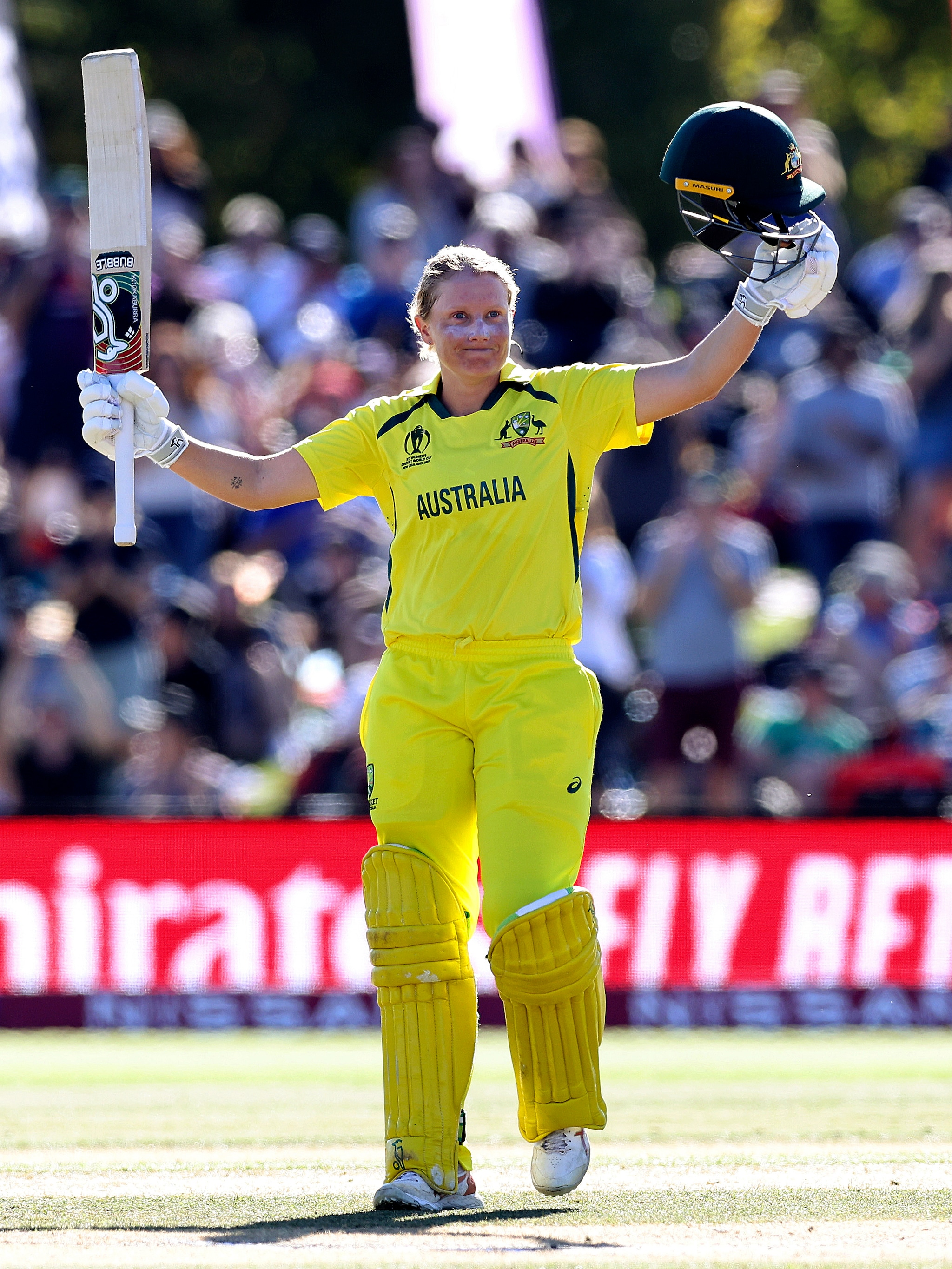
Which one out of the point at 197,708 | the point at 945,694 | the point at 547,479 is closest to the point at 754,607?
the point at 945,694

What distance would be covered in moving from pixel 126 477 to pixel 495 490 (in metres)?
A: 1.00

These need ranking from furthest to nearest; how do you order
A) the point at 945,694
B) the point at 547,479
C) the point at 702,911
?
1. the point at 945,694
2. the point at 702,911
3. the point at 547,479

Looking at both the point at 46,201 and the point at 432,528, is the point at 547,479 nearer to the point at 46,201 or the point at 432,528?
the point at 432,528

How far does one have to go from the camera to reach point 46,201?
14672 millimetres

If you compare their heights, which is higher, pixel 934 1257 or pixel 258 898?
pixel 258 898

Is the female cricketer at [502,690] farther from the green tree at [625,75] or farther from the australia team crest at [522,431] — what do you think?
the green tree at [625,75]

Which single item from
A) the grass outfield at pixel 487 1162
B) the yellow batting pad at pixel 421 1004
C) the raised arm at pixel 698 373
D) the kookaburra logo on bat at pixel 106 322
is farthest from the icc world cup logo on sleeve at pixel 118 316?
the grass outfield at pixel 487 1162

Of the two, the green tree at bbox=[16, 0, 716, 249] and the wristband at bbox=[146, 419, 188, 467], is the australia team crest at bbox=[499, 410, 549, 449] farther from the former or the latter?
the green tree at bbox=[16, 0, 716, 249]

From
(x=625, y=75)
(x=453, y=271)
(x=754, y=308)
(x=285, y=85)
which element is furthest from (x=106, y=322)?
(x=625, y=75)

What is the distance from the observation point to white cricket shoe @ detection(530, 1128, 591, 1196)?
486 centimetres

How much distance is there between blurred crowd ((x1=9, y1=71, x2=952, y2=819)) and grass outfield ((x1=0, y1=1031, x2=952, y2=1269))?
5.49 ft

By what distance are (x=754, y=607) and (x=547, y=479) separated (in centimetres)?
668

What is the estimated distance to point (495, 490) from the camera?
4980mm

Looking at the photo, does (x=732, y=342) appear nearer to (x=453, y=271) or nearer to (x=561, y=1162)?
(x=453, y=271)
